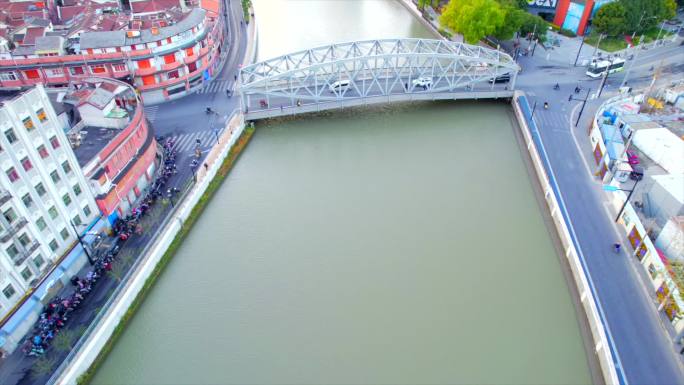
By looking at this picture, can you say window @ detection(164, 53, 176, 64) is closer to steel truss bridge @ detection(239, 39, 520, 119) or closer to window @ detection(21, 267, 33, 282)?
steel truss bridge @ detection(239, 39, 520, 119)

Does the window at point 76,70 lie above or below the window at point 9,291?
above

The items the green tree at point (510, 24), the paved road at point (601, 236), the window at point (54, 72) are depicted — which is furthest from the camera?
the green tree at point (510, 24)

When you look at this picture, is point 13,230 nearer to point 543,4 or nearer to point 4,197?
point 4,197

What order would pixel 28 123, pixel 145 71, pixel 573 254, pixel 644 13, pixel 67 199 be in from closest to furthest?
pixel 28 123 < pixel 67 199 < pixel 573 254 < pixel 145 71 < pixel 644 13

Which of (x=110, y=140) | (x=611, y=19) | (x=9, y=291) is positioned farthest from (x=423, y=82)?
(x=9, y=291)

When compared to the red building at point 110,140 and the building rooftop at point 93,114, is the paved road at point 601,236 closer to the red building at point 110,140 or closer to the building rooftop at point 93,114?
Result: the red building at point 110,140

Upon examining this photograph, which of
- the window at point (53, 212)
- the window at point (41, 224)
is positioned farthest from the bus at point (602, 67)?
the window at point (41, 224)

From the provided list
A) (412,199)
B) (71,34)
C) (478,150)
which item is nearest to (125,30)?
(71,34)
